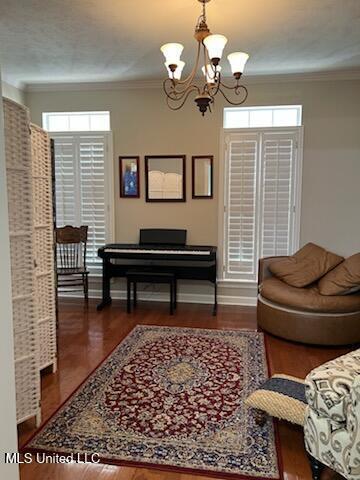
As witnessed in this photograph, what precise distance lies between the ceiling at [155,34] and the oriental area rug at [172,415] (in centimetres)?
279

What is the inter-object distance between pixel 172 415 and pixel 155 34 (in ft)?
10.0

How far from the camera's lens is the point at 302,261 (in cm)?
408

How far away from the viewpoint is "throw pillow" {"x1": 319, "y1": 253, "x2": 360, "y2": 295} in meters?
3.53

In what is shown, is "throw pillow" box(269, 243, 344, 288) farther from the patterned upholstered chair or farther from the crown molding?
the patterned upholstered chair

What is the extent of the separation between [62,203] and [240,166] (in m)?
2.44

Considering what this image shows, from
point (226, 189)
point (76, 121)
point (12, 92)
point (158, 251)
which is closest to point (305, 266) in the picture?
point (226, 189)

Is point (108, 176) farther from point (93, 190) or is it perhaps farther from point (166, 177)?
point (166, 177)

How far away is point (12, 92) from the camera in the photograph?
473 centimetres

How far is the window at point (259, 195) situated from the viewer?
4570 mm

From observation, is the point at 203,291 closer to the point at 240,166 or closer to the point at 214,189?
the point at 214,189

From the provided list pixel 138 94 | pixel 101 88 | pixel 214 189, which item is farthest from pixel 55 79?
pixel 214 189

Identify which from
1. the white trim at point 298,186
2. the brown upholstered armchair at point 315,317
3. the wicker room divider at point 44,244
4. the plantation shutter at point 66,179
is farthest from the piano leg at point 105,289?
the white trim at point 298,186

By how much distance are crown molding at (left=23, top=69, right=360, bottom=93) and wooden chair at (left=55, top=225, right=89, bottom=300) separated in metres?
1.83

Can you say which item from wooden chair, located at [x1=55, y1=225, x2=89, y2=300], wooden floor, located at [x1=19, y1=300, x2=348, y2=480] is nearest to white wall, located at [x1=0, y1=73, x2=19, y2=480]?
wooden floor, located at [x1=19, y1=300, x2=348, y2=480]
